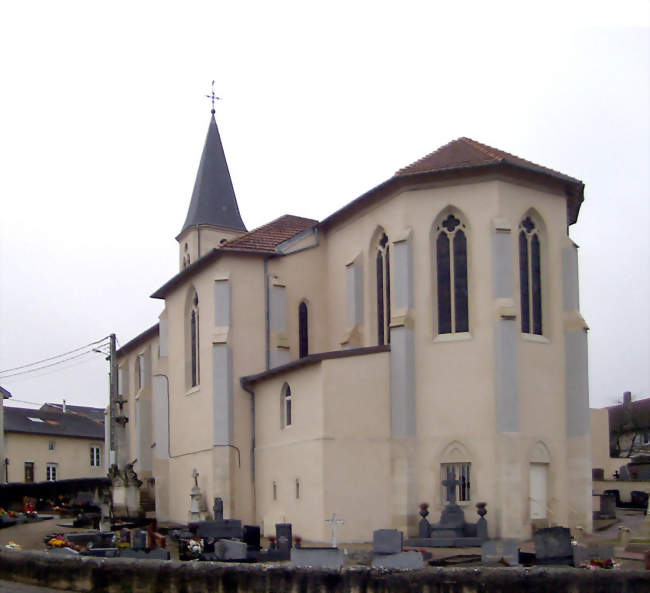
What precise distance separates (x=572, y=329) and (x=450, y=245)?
442 cm

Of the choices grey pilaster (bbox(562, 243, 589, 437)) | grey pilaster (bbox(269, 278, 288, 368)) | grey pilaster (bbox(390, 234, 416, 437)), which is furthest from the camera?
grey pilaster (bbox(269, 278, 288, 368))

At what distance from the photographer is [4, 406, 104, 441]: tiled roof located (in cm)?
7031

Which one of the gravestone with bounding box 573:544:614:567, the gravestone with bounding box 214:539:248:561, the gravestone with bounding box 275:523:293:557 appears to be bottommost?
the gravestone with bounding box 275:523:293:557

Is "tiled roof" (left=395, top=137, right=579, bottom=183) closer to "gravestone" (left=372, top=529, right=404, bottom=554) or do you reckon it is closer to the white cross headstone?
the white cross headstone

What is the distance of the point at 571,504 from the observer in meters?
27.9

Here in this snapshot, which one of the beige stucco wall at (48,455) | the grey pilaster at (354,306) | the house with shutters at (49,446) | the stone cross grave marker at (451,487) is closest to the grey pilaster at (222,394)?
the grey pilaster at (354,306)

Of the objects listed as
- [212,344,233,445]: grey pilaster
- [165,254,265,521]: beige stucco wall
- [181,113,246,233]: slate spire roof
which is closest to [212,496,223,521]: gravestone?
[165,254,265,521]: beige stucco wall

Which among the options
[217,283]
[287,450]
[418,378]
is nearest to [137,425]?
[217,283]

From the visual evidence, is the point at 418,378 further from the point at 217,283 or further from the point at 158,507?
the point at 158,507

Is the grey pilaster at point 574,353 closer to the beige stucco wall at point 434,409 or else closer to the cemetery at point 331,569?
the beige stucco wall at point 434,409

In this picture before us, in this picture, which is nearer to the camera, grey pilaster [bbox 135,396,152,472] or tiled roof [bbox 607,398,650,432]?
grey pilaster [bbox 135,396,152,472]

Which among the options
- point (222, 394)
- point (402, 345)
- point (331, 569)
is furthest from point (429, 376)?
point (331, 569)

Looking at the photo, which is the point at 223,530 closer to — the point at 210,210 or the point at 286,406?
the point at 286,406

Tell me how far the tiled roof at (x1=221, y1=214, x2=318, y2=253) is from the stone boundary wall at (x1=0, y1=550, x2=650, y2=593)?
21327mm
